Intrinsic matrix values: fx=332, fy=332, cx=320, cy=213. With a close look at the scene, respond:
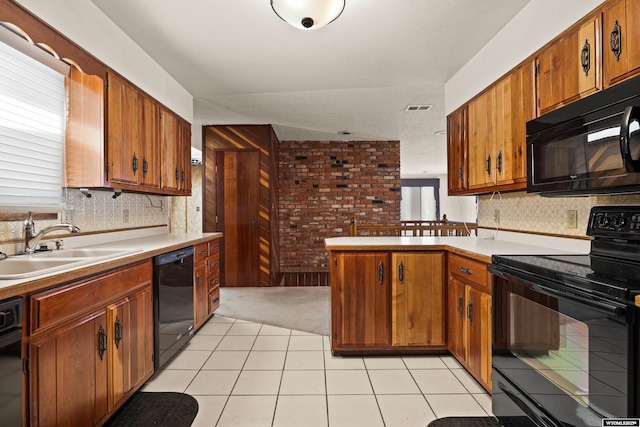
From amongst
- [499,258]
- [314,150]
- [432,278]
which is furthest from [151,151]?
[314,150]

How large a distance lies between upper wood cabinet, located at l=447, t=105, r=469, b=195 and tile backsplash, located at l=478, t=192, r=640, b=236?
295 mm

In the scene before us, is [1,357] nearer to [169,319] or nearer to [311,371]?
[169,319]

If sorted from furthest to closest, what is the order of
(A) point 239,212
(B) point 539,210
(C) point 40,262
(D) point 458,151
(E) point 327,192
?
(E) point 327,192 < (A) point 239,212 < (D) point 458,151 < (B) point 539,210 < (C) point 40,262

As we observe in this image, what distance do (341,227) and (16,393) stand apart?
17.4ft

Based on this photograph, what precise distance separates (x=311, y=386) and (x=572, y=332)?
5.01 feet

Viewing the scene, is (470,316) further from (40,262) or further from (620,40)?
(40,262)

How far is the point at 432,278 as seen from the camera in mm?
2547

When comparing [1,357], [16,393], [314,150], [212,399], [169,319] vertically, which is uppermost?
[314,150]

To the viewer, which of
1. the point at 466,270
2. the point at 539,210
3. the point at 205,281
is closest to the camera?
the point at 466,270

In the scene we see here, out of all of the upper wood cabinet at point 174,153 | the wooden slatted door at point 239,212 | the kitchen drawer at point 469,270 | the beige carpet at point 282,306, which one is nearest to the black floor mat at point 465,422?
the kitchen drawer at point 469,270

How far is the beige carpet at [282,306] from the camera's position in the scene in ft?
11.3

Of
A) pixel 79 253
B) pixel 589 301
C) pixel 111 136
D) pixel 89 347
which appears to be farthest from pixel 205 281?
pixel 589 301

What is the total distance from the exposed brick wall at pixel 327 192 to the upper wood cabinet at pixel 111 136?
3320 mm

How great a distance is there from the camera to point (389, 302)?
255 cm
